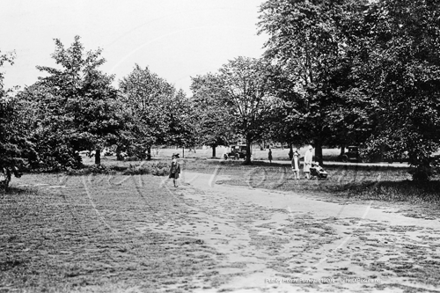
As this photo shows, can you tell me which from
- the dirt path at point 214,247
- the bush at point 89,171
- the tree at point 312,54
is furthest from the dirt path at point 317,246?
the tree at point 312,54

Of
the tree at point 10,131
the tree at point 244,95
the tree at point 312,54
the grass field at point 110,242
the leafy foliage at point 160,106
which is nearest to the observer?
the grass field at point 110,242

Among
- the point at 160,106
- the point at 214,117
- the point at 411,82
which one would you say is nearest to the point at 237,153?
the point at 214,117

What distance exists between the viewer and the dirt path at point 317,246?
19.1 ft

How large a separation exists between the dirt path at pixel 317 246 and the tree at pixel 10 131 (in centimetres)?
680

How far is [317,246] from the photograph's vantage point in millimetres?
8086

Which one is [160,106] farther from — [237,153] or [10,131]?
[10,131]

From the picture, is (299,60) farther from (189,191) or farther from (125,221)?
(125,221)

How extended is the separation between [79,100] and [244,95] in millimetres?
19612

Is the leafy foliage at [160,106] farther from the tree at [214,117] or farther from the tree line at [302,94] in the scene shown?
the tree line at [302,94]

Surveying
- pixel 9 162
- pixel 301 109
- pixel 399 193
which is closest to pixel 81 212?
pixel 9 162

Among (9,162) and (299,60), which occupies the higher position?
(299,60)

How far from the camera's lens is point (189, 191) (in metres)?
18.0

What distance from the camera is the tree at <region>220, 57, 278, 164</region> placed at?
4259cm

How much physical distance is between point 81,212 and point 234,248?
560cm
